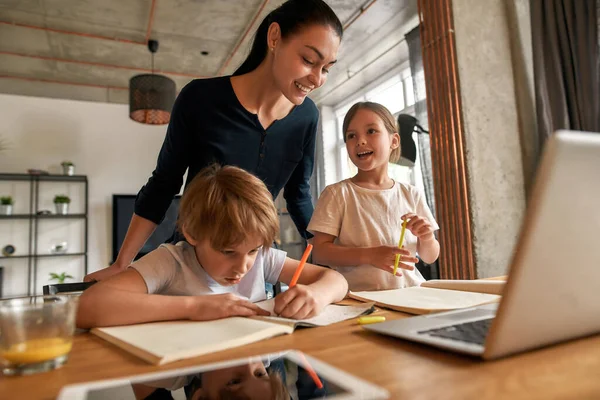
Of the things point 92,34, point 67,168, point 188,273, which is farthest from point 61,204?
point 188,273

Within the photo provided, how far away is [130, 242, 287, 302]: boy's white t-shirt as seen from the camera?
935 mm

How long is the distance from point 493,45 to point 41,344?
3178mm

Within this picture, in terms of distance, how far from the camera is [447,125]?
288 cm

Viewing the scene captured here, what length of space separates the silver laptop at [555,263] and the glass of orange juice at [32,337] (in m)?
0.43

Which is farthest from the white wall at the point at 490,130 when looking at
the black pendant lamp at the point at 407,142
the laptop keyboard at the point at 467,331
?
the laptop keyboard at the point at 467,331

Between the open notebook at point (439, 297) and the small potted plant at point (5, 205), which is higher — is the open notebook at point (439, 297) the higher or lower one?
the lower one

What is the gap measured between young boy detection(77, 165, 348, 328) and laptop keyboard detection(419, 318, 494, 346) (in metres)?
0.26

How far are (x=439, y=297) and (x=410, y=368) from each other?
47 centimetres

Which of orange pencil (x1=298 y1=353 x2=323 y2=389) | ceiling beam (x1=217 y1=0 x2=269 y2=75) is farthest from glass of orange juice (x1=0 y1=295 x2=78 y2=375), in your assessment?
ceiling beam (x1=217 y1=0 x2=269 y2=75)

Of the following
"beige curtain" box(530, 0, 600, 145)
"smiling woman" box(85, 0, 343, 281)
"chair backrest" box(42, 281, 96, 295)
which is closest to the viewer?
"chair backrest" box(42, 281, 96, 295)

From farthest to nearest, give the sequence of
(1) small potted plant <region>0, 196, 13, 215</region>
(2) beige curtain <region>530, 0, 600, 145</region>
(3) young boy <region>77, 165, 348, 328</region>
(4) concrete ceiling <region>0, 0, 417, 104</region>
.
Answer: (1) small potted plant <region>0, 196, 13, 215</region>, (4) concrete ceiling <region>0, 0, 417, 104</region>, (2) beige curtain <region>530, 0, 600, 145</region>, (3) young boy <region>77, 165, 348, 328</region>

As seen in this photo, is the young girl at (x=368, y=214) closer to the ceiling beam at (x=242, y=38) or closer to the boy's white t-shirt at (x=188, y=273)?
the boy's white t-shirt at (x=188, y=273)

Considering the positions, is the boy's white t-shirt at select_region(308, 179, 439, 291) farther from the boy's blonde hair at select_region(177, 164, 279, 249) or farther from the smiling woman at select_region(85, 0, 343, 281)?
the boy's blonde hair at select_region(177, 164, 279, 249)

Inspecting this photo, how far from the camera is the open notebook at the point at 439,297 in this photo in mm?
760
